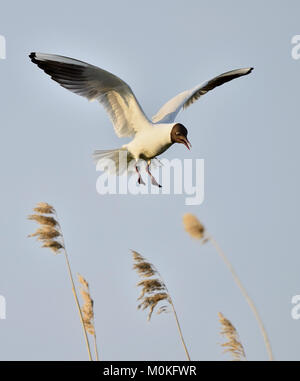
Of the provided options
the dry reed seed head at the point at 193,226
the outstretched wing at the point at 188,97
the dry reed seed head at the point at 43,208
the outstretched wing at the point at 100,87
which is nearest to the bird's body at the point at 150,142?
the outstretched wing at the point at 100,87

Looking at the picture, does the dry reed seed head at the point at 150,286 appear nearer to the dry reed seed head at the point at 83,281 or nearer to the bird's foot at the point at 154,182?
the dry reed seed head at the point at 83,281

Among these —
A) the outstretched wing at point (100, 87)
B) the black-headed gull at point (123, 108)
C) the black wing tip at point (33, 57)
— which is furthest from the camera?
the black-headed gull at point (123, 108)

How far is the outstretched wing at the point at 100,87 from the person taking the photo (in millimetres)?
7070

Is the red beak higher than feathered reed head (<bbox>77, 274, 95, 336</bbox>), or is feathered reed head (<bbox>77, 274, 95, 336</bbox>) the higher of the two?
the red beak

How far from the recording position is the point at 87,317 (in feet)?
16.1

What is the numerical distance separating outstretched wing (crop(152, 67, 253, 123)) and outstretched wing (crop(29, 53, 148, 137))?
0.43 meters

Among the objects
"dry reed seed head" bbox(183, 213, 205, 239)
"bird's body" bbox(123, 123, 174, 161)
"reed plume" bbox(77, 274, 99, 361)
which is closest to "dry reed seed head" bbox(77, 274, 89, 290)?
"reed plume" bbox(77, 274, 99, 361)

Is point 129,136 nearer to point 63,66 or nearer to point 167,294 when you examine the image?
point 63,66

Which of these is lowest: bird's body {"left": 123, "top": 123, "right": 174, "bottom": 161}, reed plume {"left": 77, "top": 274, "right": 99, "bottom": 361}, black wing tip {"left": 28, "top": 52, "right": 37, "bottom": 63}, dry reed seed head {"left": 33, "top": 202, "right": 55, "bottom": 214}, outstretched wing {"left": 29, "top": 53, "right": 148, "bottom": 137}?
reed plume {"left": 77, "top": 274, "right": 99, "bottom": 361}

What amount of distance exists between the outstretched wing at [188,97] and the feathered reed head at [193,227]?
5.33 m

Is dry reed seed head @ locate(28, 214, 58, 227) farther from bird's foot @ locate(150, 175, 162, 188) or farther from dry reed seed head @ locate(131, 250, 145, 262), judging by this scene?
bird's foot @ locate(150, 175, 162, 188)

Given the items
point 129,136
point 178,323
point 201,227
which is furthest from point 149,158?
point 201,227

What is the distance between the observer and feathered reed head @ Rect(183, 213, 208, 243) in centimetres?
284
